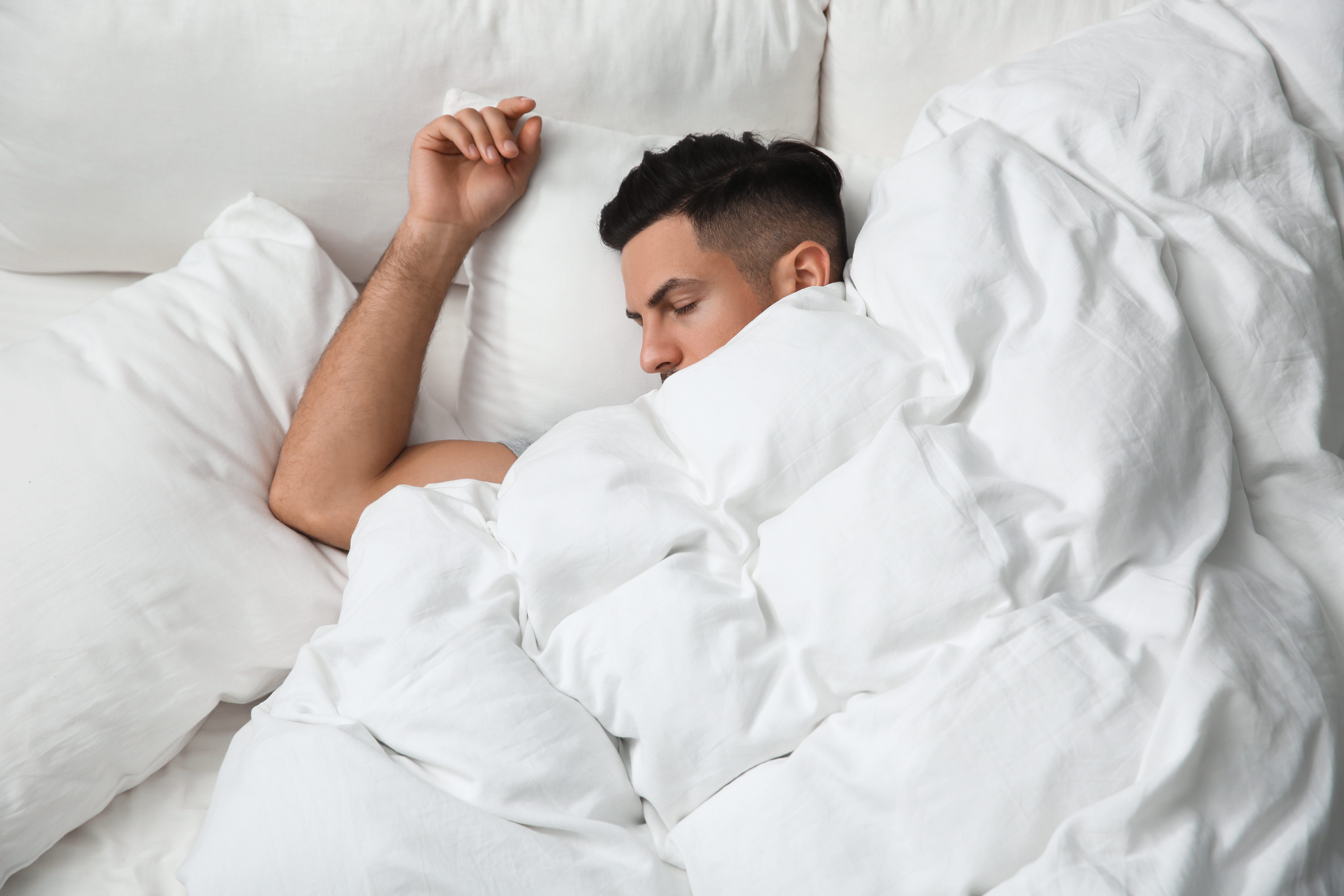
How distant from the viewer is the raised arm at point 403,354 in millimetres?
1086

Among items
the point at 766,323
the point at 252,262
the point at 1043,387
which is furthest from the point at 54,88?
the point at 1043,387

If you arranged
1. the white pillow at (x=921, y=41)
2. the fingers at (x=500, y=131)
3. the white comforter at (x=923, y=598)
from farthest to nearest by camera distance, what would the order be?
the white pillow at (x=921, y=41)
the fingers at (x=500, y=131)
the white comforter at (x=923, y=598)

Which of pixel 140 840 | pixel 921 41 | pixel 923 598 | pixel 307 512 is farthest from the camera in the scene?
pixel 921 41

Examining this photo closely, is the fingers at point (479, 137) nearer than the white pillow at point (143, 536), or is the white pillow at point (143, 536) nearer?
the white pillow at point (143, 536)

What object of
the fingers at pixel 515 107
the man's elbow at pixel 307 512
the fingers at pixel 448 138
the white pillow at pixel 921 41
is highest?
the white pillow at pixel 921 41

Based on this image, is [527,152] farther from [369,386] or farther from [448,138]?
[369,386]

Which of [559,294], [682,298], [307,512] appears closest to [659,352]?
[682,298]

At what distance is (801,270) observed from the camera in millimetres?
1150

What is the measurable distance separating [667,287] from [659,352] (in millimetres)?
85

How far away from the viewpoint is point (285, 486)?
3.53ft

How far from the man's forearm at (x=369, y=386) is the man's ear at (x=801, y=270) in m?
0.44

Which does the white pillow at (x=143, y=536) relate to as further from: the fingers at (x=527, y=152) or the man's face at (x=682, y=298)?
the man's face at (x=682, y=298)

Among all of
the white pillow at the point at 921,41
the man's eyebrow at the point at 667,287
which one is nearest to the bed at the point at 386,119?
the white pillow at the point at 921,41

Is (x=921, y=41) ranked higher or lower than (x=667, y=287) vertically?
higher
